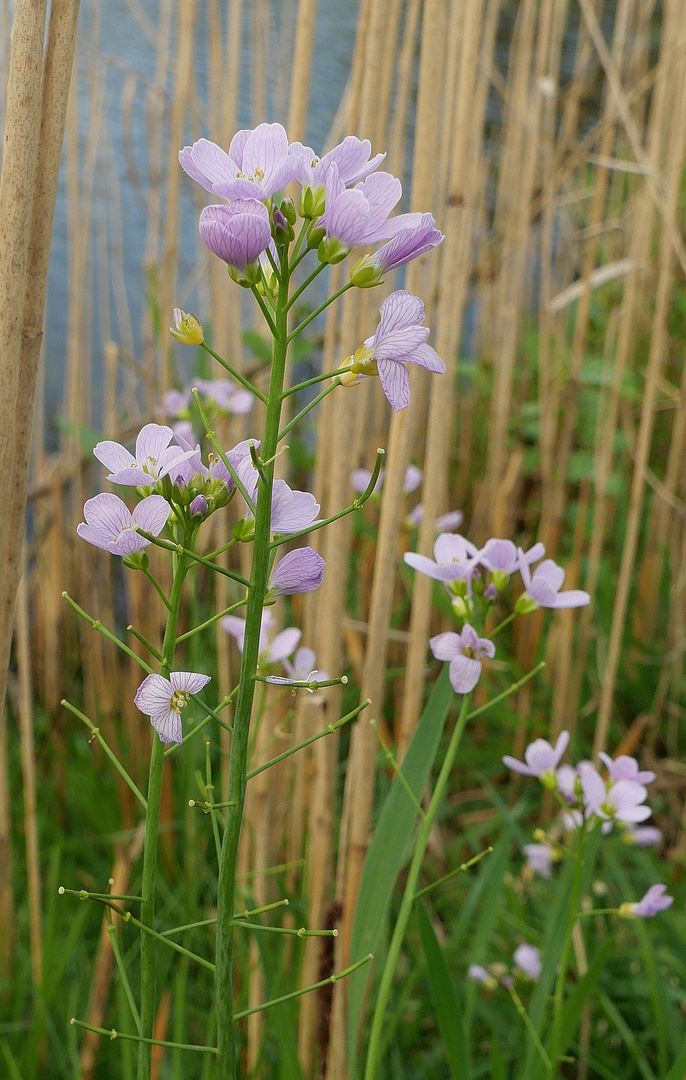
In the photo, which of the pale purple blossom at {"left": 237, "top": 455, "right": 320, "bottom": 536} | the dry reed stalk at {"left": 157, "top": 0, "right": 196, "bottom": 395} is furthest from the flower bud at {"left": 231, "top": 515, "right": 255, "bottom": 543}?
the dry reed stalk at {"left": 157, "top": 0, "right": 196, "bottom": 395}

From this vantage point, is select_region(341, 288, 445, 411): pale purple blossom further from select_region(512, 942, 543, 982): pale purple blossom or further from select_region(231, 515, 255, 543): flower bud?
select_region(512, 942, 543, 982): pale purple blossom

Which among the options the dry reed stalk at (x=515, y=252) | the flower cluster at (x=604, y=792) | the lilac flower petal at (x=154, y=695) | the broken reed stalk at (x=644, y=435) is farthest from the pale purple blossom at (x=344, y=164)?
the dry reed stalk at (x=515, y=252)

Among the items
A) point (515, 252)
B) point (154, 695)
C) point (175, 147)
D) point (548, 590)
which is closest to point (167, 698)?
point (154, 695)

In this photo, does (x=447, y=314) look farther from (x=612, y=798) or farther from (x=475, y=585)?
(x=612, y=798)

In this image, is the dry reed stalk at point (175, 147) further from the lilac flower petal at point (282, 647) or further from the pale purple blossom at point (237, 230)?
the pale purple blossom at point (237, 230)

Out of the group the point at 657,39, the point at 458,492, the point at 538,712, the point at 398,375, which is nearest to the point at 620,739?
the point at 538,712

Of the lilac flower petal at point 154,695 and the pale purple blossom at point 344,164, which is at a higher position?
the pale purple blossom at point 344,164
